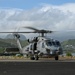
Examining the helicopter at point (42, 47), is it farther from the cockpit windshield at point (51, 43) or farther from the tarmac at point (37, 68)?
the tarmac at point (37, 68)

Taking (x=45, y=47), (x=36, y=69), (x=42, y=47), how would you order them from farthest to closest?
(x=42, y=47)
(x=45, y=47)
(x=36, y=69)

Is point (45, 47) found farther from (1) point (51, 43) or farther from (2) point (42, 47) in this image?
(1) point (51, 43)

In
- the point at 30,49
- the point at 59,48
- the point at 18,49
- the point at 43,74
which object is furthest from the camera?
the point at 18,49

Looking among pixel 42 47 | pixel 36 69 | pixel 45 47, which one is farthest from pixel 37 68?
pixel 42 47

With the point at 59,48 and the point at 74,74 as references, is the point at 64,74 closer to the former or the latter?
the point at 74,74

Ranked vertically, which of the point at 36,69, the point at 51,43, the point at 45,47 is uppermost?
the point at 51,43

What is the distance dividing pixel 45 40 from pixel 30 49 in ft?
10.1

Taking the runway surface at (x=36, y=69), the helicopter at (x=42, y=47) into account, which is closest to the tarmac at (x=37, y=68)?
the runway surface at (x=36, y=69)

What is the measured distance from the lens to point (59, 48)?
43812 millimetres

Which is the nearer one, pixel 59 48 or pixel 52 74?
pixel 52 74

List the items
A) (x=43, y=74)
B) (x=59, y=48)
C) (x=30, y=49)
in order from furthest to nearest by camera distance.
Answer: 1. (x=30, y=49)
2. (x=59, y=48)
3. (x=43, y=74)

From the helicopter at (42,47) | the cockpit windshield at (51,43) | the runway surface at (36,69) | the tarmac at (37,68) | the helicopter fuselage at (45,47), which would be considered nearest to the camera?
the runway surface at (36,69)

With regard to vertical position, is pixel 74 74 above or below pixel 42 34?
below

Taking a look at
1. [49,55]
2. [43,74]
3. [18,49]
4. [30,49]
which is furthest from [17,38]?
[43,74]
